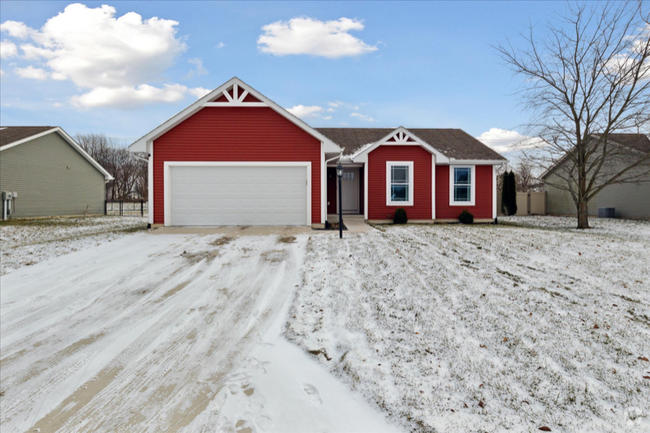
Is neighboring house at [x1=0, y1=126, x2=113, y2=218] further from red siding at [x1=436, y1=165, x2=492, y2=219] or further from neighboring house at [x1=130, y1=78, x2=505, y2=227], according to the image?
red siding at [x1=436, y1=165, x2=492, y2=219]

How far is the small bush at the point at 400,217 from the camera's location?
14750mm

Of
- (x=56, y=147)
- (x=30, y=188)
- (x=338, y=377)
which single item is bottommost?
(x=338, y=377)

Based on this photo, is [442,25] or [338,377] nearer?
[338,377]

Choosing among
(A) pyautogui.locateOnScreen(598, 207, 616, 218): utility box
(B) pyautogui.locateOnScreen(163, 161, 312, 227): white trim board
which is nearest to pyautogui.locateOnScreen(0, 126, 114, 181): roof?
(B) pyautogui.locateOnScreen(163, 161, 312, 227): white trim board

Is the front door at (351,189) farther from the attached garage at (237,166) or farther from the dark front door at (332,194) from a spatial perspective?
the attached garage at (237,166)

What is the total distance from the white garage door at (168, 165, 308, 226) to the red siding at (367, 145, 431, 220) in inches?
152

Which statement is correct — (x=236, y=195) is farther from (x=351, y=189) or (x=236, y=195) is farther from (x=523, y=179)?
(x=523, y=179)

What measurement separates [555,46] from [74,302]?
18.9 metres

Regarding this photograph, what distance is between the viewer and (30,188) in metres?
19.4

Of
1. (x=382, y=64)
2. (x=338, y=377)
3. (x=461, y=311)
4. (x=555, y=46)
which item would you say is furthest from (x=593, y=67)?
(x=338, y=377)

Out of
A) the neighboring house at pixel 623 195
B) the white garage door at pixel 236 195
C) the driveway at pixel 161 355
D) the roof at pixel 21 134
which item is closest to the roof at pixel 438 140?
the neighboring house at pixel 623 195

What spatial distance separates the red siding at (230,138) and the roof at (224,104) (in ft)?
0.57

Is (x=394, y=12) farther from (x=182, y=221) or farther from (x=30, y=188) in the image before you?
(x=30, y=188)

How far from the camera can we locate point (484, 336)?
13.5ft
